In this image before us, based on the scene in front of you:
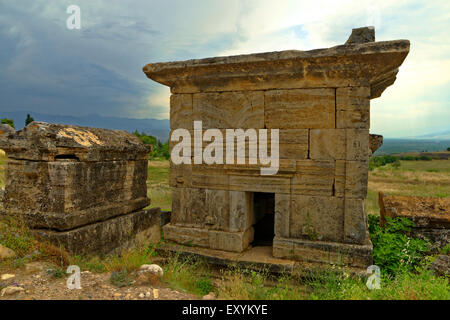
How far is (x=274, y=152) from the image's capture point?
4480 mm

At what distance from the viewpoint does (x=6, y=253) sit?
3459 mm

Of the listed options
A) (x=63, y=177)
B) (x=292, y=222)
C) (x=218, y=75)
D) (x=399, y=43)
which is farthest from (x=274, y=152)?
(x=63, y=177)

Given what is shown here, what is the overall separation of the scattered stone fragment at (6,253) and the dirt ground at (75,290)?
10.8 inches

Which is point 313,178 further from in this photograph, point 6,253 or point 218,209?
point 6,253

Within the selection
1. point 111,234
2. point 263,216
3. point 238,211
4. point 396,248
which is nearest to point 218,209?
point 238,211

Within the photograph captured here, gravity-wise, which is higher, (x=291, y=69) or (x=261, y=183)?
(x=291, y=69)

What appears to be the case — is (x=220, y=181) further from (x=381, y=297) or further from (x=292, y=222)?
(x=381, y=297)

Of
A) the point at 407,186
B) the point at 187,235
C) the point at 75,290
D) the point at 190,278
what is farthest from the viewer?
the point at 407,186

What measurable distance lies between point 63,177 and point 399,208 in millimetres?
5217

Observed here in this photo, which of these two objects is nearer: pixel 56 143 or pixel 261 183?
pixel 56 143

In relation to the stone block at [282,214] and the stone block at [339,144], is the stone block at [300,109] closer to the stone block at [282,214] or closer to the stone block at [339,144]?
the stone block at [339,144]

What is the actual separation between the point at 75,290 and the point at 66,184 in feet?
4.49

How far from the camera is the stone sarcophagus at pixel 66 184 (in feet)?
12.4

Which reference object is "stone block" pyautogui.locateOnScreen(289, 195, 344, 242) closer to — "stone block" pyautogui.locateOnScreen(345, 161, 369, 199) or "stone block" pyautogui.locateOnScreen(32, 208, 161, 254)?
"stone block" pyautogui.locateOnScreen(345, 161, 369, 199)
